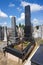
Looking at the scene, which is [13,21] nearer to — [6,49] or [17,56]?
[6,49]

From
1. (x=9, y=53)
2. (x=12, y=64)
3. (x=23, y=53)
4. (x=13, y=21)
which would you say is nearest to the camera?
(x=12, y=64)

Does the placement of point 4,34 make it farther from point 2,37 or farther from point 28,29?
point 28,29

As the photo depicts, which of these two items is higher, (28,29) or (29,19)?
(29,19)

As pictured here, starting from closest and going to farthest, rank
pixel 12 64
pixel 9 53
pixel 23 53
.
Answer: pixel 12 64 < pixel 23 53 < pixel 9 53

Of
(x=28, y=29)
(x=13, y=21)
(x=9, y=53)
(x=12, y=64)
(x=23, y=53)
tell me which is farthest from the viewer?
(x=13, y=21)

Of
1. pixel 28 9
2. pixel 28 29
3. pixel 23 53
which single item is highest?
pixel 28 9

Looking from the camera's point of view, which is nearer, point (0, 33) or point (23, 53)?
point (23, 53)

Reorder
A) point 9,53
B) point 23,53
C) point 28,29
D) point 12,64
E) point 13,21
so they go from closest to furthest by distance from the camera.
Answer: point 12,64, point 23,53, point 9,53, point 28,29, point 13,21

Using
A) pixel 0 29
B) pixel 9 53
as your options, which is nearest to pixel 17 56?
pixel 9 53

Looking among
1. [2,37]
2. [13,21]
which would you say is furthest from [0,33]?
[13,21]
